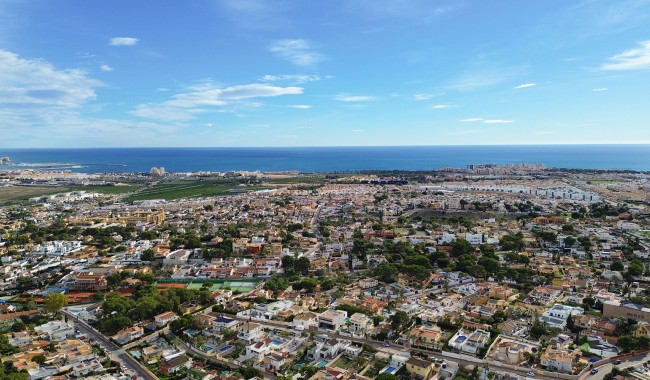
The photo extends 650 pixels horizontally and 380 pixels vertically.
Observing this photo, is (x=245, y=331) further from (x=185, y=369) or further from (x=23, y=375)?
(x=23, y=375)

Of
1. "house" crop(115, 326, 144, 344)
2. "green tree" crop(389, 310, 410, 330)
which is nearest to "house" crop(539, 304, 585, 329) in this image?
"green tree" crop(389, 310, 410, 330)

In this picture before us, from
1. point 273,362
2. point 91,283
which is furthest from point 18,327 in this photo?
point 273,362

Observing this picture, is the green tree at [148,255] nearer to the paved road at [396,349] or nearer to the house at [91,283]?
the house at [91,283]

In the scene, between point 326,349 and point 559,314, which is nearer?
point 326,349

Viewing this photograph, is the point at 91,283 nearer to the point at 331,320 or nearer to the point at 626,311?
the point at 331,320

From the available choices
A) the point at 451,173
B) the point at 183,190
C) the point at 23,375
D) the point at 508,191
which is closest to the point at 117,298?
the point at 23,375

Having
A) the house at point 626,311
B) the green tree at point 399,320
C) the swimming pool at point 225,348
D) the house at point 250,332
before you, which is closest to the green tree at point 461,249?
the house at point 626,311

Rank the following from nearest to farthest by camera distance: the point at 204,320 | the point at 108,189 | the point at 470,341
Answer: the point at 470,341 < the point at 204,320 < the point at 108,189
